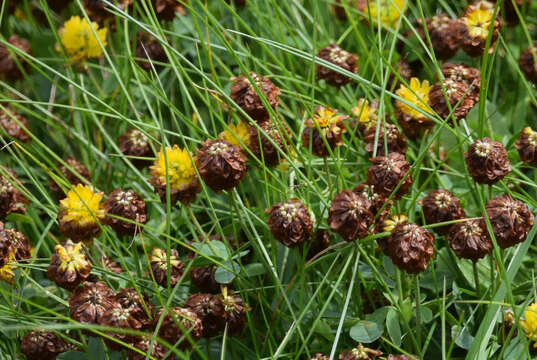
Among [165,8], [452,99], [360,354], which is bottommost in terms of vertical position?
[360,354]

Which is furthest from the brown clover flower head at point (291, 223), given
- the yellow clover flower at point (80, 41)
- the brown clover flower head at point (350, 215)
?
the yellow clover flower at point (80, 41)

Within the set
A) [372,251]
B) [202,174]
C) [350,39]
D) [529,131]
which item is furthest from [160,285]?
[350,39]

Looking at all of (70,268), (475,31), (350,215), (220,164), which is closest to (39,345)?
(70,268)

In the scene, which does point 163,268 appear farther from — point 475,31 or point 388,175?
point 475,31

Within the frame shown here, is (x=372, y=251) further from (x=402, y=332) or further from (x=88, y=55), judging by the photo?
(x=88, y=55)

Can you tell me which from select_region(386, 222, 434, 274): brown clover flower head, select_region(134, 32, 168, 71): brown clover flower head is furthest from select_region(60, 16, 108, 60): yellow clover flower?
select_region(386, 222, 434, 274): brown clover flower head
